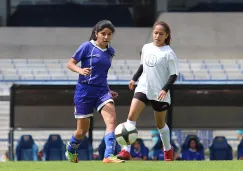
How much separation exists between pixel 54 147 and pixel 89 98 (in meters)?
7.51

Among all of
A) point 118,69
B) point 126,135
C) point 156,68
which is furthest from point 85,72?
point 118,69

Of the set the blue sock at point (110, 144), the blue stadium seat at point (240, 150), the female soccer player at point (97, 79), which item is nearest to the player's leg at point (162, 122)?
the female soccer player at point (97, 79)

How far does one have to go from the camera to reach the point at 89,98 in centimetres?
1020

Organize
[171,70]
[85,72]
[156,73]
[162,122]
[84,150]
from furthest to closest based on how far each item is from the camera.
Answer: [84,150] < [162,122] < [156,73] < [171,70] < [85,72]

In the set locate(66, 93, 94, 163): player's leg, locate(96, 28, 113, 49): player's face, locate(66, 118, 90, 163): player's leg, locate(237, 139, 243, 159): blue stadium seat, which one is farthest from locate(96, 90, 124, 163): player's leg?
locate(237, 139, 243, 159): blue stadium seat

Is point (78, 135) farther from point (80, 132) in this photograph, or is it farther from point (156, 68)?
point (156, 68)

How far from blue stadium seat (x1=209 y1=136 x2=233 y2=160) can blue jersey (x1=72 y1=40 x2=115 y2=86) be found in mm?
7796

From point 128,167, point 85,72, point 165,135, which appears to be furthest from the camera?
point 165,135

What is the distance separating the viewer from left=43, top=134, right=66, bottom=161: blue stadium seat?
17.5 meters

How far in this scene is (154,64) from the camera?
1084 cm

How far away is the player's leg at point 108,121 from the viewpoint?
9945mm

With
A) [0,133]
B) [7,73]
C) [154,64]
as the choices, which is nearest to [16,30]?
[7,73]

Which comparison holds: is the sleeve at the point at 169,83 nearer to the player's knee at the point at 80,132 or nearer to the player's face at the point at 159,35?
the player's face at the point at 159,35

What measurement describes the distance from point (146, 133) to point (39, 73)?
4759 mm
